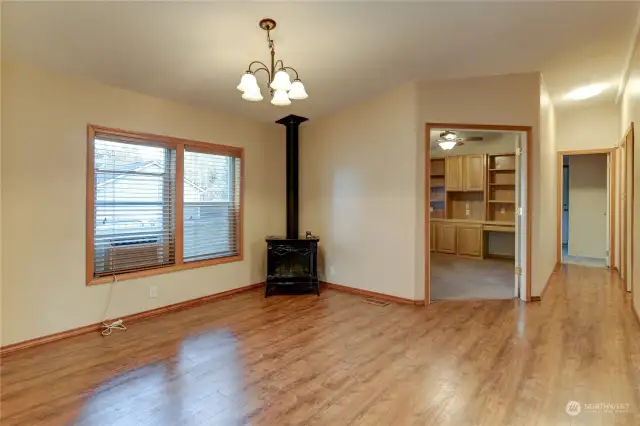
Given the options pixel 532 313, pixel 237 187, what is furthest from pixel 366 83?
pixel 532 313

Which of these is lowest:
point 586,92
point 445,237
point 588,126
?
point 445,237

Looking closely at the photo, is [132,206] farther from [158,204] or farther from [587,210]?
[587,210]

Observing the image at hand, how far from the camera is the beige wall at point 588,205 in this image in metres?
6.89

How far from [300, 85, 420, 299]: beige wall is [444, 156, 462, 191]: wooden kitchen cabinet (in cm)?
373

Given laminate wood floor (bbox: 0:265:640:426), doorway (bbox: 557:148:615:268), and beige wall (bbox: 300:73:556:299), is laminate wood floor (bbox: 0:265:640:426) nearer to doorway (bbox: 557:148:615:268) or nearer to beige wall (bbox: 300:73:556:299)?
beige wall (bbox: 300:73:556:299)

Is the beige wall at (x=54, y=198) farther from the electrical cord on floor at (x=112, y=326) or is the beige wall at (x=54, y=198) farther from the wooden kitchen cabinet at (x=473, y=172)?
the wooden kitchen cabinet at (x=473, y=172)

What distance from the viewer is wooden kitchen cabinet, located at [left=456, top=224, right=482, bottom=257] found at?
282 inches

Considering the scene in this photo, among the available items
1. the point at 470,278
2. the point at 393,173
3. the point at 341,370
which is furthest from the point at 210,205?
the point at 470,278

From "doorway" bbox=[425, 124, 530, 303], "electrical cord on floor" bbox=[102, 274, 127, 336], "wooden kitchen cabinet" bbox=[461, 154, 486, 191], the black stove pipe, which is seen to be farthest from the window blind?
"wooden kitchen cabinet" bbox=[461, 154, 486, 191]

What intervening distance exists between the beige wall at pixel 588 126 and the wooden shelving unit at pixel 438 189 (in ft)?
7.43

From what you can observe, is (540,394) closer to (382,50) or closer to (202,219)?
(382,50)

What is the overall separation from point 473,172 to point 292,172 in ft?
14.2

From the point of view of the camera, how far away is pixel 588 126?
6129mm

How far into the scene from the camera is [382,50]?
10.3 feet
